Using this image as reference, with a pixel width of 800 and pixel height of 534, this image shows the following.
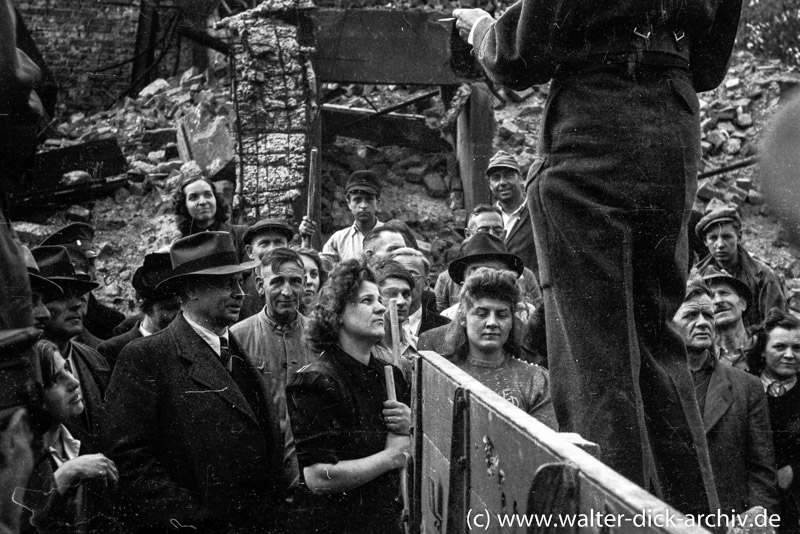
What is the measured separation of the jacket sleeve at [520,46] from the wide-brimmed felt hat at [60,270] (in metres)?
2.82

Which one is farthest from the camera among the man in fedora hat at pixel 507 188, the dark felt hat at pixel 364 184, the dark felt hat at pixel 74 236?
the dark felt hat at pixel 364 184

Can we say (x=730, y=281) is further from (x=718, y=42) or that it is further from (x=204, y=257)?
(x=718, y=42)

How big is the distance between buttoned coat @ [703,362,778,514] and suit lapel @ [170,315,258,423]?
89.7 inches

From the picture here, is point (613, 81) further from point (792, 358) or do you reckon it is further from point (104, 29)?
point (104, 29)

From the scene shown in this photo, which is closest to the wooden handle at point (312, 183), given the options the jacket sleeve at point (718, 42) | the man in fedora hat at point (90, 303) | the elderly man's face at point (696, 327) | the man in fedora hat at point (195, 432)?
the man in fedora hat at point (90, 303)

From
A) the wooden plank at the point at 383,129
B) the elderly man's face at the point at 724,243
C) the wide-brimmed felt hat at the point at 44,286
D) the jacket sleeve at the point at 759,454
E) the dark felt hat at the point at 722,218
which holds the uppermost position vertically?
the wide-brimmed felt hat at the point at 44,286

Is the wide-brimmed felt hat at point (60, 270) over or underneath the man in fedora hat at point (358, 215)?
over

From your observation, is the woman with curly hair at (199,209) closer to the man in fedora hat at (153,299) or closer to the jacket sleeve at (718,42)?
the man in fedora hat at (153,299)

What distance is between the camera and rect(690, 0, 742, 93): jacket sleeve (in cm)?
330

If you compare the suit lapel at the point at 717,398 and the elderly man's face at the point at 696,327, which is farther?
the elderly man's face at the point at 696,327

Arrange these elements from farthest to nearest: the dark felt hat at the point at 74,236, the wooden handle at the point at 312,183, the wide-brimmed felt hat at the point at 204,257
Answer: the wooden handle at the point at 312,183
the dark felt hat at the point at 74,236
the wide-brimmed felt hat at the point at 204,257

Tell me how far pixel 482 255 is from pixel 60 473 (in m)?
2.91

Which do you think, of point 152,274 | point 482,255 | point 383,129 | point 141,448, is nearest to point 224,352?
point 141,448

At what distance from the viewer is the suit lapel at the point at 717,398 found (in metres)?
5.27
